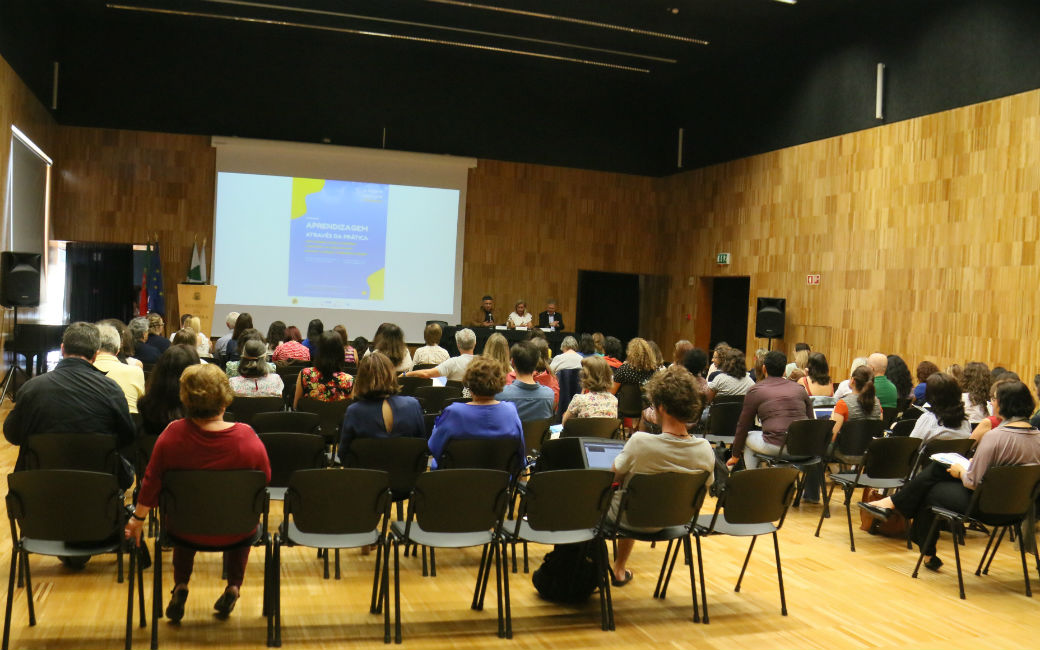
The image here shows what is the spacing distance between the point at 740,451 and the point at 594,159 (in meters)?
11.5

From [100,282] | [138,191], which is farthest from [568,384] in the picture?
[100,282]

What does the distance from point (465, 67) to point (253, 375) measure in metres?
11.3

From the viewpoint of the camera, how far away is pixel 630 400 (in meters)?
8.24

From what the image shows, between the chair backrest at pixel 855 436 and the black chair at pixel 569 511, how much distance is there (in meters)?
3.14

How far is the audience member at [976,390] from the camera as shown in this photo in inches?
254

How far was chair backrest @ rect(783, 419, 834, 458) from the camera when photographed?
20.5 ft

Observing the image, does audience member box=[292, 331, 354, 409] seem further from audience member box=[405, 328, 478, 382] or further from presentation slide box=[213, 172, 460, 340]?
presentation slide box=[213, 172, 460, 340]

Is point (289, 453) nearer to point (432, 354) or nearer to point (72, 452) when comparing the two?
point (72, 452)

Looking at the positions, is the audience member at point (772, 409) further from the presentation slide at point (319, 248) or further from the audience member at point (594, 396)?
the presentation slide at point (319, 248)

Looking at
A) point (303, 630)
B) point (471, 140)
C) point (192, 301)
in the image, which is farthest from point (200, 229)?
point (303, 630)

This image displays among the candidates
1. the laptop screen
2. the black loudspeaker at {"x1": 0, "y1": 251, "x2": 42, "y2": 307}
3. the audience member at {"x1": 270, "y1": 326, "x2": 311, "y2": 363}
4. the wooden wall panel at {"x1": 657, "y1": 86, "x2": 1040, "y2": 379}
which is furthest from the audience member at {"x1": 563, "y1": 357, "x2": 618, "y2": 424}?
the black loudspeaker at {"x1": 0, "y1": 251, "x2": 42, "y2": 307}

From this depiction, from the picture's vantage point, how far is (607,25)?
13.2 metres

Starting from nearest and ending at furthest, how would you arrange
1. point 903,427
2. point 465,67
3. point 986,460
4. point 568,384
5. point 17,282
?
1. point 986,460
2. point 903,427
3. point 568,384
4. point 17,282
5. point 465,67

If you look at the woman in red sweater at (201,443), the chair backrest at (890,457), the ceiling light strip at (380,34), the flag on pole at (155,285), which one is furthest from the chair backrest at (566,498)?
the flag on pole at (155,285)
